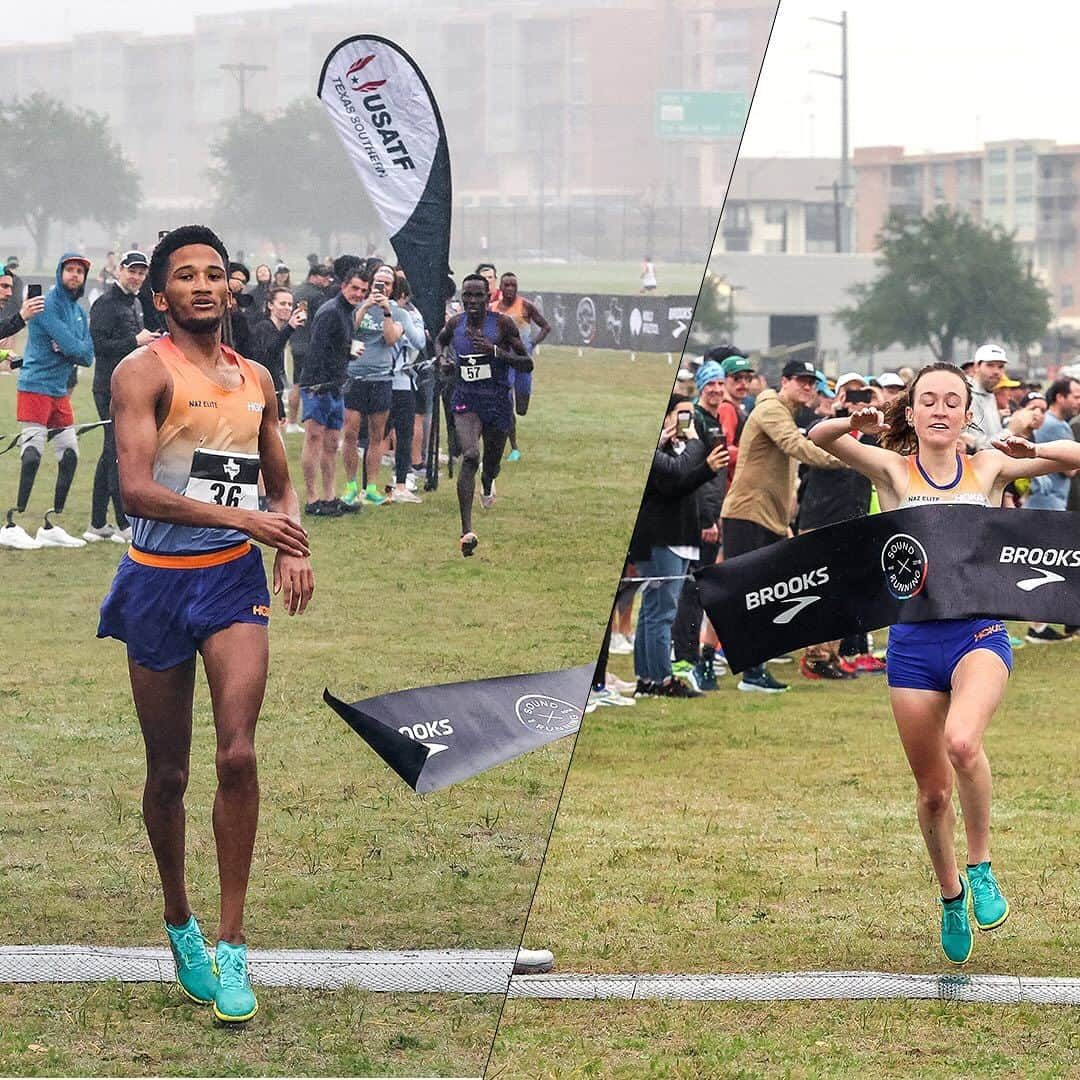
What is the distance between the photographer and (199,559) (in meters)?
4.42

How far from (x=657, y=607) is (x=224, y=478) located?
535 centimetres

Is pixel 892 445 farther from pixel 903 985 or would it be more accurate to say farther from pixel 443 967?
pixel 443 967

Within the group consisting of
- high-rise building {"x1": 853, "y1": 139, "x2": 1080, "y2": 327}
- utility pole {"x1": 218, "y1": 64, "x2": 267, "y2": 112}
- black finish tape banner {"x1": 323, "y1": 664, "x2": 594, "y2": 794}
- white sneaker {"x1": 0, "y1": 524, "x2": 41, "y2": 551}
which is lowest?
black finish tape banner {"x1": 323, "y1": 664, "x2": 594, "y2": 794}

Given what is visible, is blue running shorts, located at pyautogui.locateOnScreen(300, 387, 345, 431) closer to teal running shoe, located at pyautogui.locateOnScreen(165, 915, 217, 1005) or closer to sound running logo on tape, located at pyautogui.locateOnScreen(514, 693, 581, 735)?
sound running logo on tape, located at pyautogui.locateOnScreen(514, 693, 581, 735)

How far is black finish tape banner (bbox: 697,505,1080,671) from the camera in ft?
18.3

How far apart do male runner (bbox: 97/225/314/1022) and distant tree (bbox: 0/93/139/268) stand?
260 millimetres

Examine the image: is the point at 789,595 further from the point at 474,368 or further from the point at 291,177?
the point at 291,177

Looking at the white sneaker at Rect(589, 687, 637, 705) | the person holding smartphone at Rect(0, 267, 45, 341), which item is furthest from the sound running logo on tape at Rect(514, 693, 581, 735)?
the white sneaker at Rect(589, 687, 637, 705)

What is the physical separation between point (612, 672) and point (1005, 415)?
3.55m

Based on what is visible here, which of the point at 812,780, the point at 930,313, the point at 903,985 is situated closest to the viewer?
the point at 903,985

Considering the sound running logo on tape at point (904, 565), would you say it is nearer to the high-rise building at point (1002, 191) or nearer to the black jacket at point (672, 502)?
the black jacket at point (672, 502)

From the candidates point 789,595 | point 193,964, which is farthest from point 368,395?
point 789,595

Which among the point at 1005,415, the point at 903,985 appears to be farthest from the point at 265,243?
the point at 1005,415

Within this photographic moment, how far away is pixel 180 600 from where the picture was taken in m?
4.45
